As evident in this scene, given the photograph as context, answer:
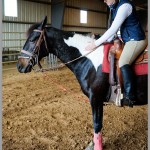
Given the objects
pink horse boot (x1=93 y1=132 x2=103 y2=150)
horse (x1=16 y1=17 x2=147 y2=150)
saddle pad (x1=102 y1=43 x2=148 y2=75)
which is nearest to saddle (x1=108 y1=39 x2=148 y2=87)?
saddle pad (x1=102 y1=43 x2=148 y2=75)

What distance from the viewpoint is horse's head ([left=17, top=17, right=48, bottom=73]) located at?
2.97 m

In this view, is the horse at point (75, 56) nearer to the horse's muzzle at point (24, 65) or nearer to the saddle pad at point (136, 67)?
the horse's muzzle at point (24, 65)

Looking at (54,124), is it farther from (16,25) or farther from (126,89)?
(16,25)

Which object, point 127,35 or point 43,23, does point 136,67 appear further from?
point 43,23

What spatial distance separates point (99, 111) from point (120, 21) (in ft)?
4.10

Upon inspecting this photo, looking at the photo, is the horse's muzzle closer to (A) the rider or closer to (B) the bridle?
(B) the bridle

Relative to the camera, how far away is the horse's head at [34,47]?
2.97 m

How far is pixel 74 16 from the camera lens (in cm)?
1706

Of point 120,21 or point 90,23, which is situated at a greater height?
point 90,23

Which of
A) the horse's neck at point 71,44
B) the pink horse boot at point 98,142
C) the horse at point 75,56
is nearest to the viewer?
the horse at point 75,56

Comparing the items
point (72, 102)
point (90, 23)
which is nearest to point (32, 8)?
point (90, 23)

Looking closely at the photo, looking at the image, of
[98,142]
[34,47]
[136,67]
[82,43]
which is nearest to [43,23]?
[34,47]

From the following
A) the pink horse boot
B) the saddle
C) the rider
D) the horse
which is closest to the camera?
the rider

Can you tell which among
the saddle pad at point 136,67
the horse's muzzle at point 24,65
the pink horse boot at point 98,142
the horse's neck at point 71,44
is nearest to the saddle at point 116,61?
the saddle pad at point 136,67
